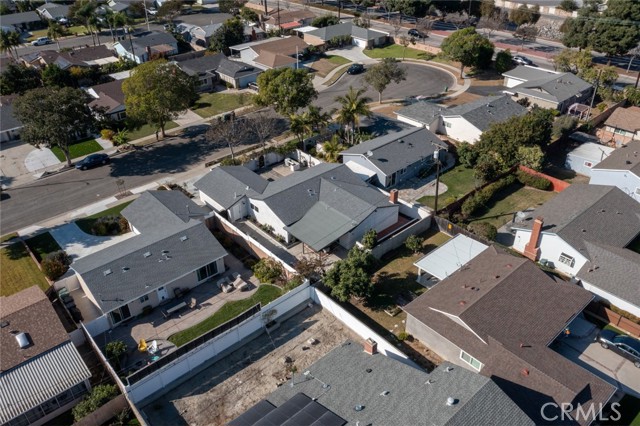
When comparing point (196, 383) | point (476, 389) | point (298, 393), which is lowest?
point (196, 383)

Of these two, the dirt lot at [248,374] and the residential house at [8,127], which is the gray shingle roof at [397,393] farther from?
the residential house at [8,127]

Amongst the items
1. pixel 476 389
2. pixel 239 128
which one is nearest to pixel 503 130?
pixel 239 128

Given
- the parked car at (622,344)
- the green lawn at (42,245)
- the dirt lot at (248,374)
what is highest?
the parked car at (622,344)

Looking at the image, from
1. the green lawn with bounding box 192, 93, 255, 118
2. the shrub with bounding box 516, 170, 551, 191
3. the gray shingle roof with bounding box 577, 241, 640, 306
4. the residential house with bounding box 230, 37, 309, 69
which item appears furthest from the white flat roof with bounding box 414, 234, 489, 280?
the residential house with bounding box 230, 37, 309, 69

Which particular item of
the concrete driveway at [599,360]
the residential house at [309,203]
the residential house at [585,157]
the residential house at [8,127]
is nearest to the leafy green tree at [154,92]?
the residential house at [309,203]

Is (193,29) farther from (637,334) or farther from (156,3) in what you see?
(637,334)

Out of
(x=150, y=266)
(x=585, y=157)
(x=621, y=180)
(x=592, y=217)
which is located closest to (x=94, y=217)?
(x=150, y=266)
